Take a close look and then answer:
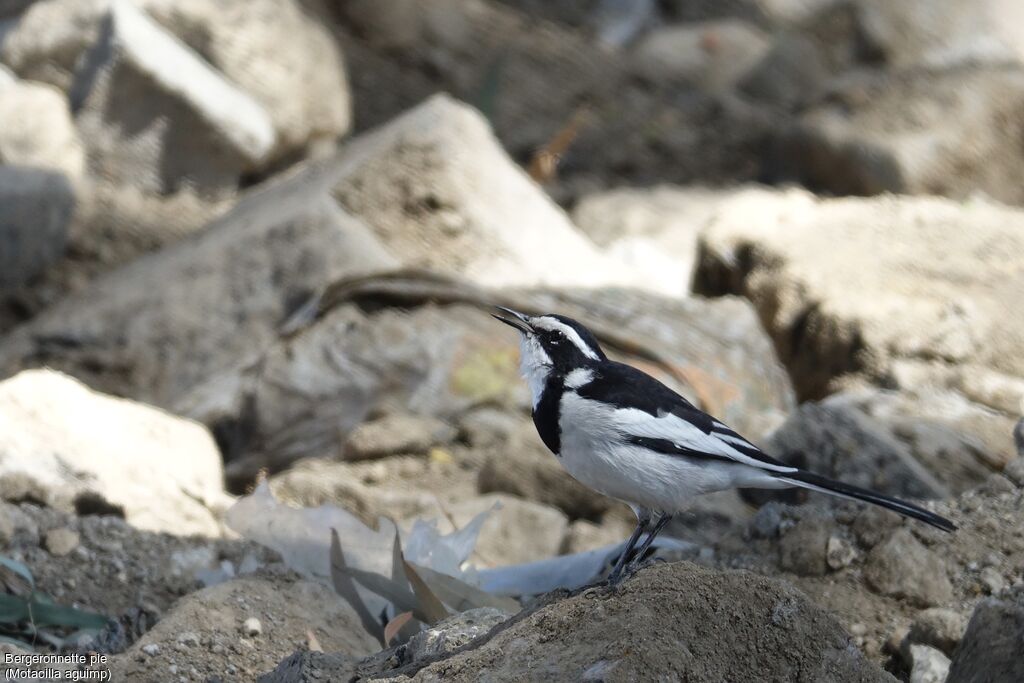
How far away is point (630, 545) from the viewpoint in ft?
10.8

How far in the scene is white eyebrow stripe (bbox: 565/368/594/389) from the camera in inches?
135

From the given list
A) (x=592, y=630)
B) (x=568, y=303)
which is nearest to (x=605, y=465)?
(x=592, y=630)

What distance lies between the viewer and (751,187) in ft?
30.6

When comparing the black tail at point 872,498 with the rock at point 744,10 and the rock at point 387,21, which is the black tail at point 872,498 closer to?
the rock at point 387,21

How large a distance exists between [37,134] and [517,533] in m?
4.94

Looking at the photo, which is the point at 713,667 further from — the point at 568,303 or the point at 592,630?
the point at 568,303

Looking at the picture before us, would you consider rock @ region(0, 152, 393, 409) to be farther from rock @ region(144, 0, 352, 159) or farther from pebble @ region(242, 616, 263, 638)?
pebble @ region(242, 616, 263, 638)

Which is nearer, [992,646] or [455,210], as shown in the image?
[992,646]

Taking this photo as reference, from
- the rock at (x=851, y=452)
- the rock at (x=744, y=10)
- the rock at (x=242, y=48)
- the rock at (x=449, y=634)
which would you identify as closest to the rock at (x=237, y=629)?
the rock at (x=449, y=634)

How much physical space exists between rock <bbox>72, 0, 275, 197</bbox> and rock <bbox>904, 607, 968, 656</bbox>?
5.97 m

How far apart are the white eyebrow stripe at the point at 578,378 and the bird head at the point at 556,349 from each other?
18 millimetres

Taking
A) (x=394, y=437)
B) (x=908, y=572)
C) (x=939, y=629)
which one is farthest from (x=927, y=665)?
(x=394, y=437)

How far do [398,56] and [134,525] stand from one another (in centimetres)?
636

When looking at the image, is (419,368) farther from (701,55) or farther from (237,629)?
(701,55)
